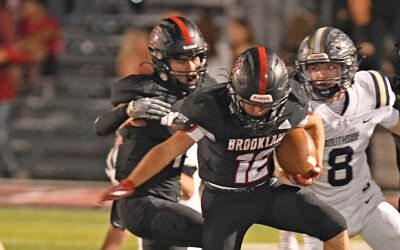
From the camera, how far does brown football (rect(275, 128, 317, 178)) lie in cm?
390

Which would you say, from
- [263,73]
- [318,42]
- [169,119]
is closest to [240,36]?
[318,42]

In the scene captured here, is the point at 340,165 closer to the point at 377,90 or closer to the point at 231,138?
the point at 377,90

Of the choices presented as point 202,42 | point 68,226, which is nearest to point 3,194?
point 68,226

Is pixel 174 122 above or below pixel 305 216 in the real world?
above

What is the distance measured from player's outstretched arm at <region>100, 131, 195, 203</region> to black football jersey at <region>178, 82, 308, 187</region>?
102mm

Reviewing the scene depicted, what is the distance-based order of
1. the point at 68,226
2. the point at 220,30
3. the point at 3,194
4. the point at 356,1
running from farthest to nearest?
the point at 220,30 → the point at 3,194 → the point at 356,1 → the point at 68,226

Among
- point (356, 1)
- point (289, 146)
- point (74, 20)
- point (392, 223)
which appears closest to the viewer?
point (289, 146)

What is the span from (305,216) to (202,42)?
1227 millimetres

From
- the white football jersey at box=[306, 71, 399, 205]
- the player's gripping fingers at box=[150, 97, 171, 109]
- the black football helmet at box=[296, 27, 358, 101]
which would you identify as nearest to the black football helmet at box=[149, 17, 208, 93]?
the player's gripping fingers at box=[150, 97, 171, 109]

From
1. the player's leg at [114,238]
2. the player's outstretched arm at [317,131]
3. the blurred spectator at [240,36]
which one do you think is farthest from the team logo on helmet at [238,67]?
the blurred spectator at [240,36]

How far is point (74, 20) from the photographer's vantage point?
459 inches

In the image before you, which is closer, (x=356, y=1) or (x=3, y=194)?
(x=356, y=1)

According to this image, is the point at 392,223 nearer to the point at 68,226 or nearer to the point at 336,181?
the point at 336,181

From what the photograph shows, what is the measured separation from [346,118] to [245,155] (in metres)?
0.90
